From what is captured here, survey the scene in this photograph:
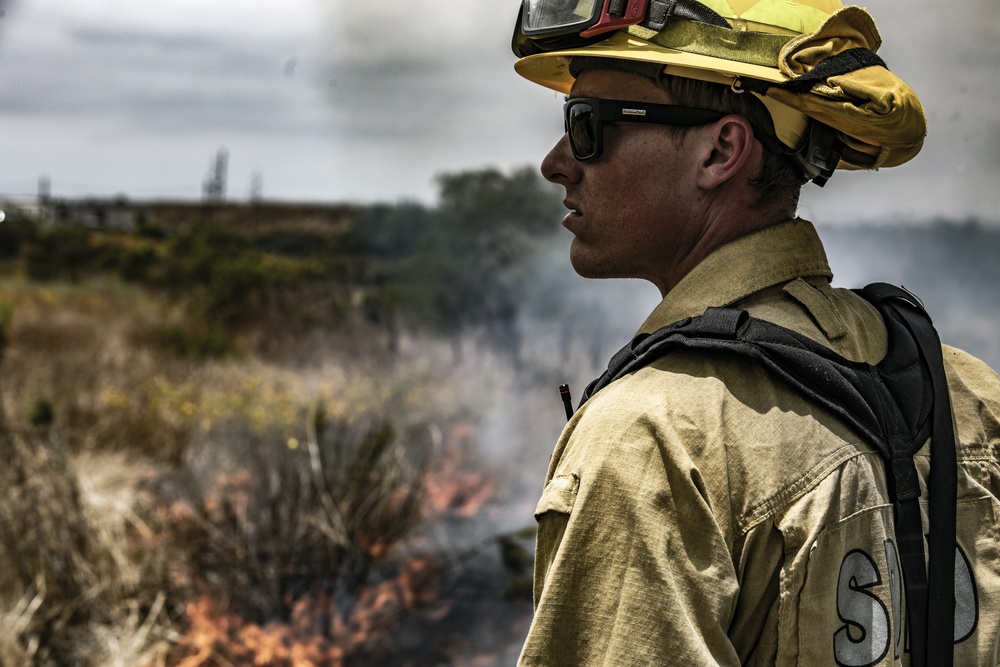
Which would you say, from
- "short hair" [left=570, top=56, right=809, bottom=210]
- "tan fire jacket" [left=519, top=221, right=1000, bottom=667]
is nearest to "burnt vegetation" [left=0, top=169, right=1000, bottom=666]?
"short hair" [left=570, top=56, right=809, bottom=210]

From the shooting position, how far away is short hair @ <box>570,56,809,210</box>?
1465mm

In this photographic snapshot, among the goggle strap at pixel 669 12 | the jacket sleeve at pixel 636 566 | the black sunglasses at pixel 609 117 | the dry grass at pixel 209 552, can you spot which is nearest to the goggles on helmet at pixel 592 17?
the goggle strap at pixel 669 12

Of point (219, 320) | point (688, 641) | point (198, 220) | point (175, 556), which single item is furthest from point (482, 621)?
point (198, 220)

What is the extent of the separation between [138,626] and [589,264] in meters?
4.23

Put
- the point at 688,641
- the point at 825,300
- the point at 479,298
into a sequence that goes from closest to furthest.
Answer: the point at 688,641
the point at 825,300
the point at 479,298

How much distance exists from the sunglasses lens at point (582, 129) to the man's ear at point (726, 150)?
18cm

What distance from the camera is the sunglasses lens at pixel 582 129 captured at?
1.52 m

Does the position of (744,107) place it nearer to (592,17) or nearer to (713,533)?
(592,17)

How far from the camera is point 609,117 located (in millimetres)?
1495

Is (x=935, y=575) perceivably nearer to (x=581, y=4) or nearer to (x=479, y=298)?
(x=581, y=4)

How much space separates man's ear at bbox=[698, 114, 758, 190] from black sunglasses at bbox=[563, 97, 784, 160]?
0.02 meters

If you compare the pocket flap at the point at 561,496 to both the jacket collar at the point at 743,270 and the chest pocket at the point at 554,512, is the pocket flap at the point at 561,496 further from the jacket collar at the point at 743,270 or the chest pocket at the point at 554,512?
the jacket collar at the point at 743,270

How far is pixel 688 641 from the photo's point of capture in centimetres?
108

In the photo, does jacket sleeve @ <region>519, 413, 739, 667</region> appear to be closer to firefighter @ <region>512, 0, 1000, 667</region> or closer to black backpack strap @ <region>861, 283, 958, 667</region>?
firefighter @ <region>512, 0, 1000, 667</region>
